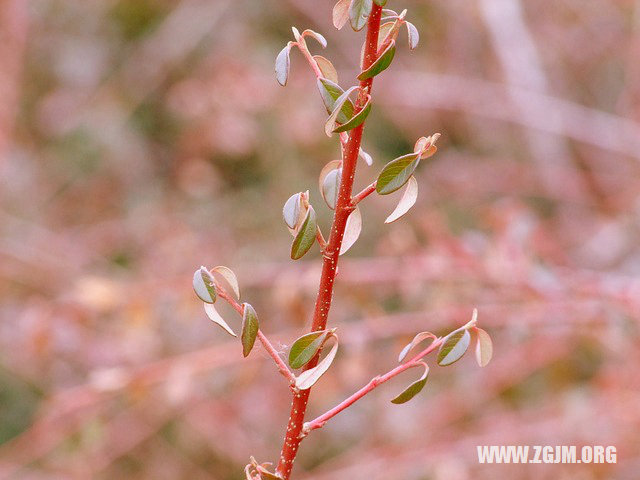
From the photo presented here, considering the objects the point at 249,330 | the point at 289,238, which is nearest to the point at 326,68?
the point at 249,330

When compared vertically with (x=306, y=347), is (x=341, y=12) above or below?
above

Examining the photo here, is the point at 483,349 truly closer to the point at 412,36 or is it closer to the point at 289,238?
the point at 412,36

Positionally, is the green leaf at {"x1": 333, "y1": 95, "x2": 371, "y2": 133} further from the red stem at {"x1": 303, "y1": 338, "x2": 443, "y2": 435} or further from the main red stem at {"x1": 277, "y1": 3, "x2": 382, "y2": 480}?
the red stem at {"x1": 303, "y1": 338, "x2": 443, "y2": 435}

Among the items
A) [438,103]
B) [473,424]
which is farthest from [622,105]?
[473,424]

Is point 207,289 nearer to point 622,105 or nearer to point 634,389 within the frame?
point 634,389

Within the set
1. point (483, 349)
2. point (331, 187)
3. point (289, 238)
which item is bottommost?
point (289, 238)

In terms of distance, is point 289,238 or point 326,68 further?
point 289,238
